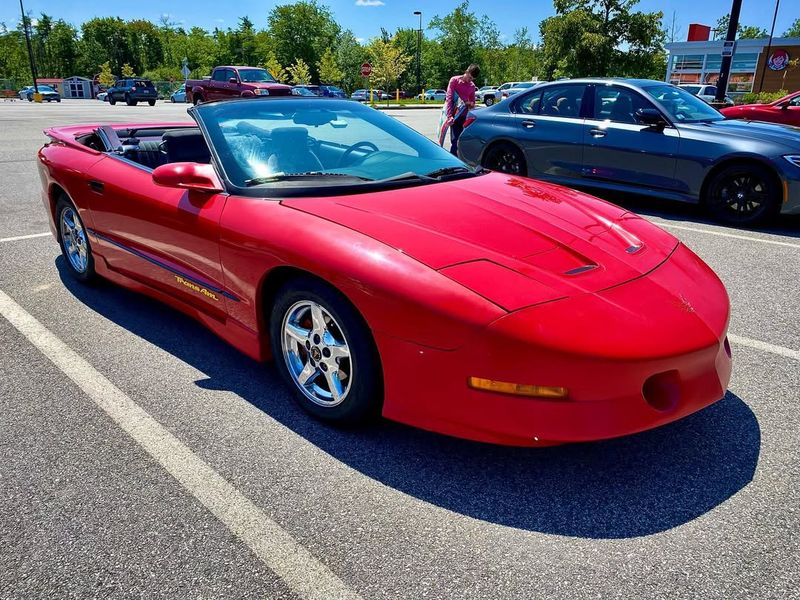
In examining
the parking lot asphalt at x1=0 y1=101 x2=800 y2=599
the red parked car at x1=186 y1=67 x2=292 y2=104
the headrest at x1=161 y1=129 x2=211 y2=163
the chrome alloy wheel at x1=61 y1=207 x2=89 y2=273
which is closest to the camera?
the parking lot asphalt at x1=0 y1=101 x2=800 y2=599

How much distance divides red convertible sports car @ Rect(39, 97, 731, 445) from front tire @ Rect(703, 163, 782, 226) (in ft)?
13.1

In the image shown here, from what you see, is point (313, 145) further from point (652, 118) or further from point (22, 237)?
point (652, 118)

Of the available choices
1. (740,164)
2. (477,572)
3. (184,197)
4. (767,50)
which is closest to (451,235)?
(477,572)

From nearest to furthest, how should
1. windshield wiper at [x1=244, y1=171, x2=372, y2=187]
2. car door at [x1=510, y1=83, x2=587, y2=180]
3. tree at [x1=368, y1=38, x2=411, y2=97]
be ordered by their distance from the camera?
windshield wiper at [x1=244, y1=171, x2=372, y2=187]
car door at [x1=510, y1=83, x2=587, y2=180]
tree at [x1=368, y1=38, x2=411, y2=97]

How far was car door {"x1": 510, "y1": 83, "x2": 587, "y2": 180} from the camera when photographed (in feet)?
A: 25.1

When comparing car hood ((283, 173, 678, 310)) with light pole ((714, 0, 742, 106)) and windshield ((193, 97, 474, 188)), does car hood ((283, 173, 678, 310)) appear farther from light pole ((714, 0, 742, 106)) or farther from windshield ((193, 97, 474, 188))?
light pole ((714, 0, 742, 106))

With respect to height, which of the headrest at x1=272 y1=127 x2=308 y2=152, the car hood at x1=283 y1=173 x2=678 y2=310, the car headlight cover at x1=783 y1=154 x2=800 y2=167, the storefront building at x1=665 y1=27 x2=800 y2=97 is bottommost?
the car headlight cover at x1=783 y1=154 x2=800 y2=167

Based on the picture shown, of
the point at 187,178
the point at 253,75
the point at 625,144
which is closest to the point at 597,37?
the point at 253,75

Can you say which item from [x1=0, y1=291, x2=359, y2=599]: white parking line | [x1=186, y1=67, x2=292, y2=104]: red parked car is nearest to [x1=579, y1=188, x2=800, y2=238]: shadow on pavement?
[x1=0, y1=291, x2=359, y2=599]: white parking line

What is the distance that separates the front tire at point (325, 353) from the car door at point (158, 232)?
48cm

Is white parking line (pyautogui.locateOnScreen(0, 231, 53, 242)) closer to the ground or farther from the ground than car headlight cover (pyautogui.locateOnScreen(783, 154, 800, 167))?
closer to the ground

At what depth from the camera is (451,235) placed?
261 cm

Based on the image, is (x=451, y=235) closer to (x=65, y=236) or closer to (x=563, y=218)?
(x=563, y=218)

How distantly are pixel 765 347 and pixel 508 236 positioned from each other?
191 cm
